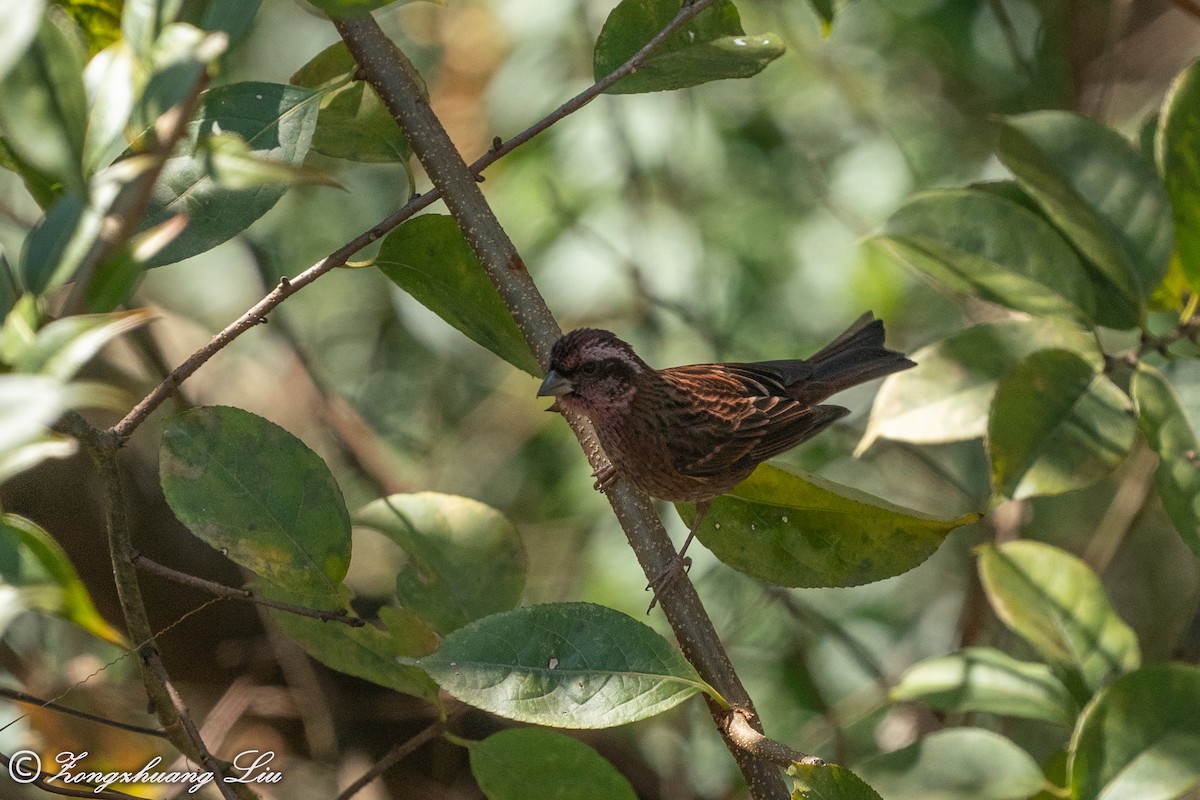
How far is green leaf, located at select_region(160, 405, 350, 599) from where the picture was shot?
1.88m

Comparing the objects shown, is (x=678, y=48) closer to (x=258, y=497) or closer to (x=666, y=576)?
(x=666, y=576)

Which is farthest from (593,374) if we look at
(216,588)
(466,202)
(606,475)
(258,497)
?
(216,588)

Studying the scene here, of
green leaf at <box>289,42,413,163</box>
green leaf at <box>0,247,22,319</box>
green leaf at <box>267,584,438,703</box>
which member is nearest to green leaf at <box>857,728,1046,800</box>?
green leaf at <box>267,584,438,703</box>

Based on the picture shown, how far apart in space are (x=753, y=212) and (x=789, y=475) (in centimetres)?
294

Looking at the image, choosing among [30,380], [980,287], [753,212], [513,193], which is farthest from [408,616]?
[753,212]

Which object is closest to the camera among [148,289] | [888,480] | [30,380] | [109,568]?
[30,380]

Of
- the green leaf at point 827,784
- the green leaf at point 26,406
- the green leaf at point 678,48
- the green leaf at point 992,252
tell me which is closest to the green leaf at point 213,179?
the green leaf at point 678,48

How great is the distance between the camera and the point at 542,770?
210 cm

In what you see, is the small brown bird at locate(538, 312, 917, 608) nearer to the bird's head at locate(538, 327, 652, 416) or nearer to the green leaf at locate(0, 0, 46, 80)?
the bird's head at locate(538, 327, 652, 416)

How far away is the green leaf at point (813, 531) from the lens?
209 cm

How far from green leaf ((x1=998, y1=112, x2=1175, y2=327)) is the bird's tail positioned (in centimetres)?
104

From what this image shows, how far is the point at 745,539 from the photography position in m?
2.29

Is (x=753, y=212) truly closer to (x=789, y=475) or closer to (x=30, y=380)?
(x=789, y=475)

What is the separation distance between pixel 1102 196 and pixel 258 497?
2.08 meters
